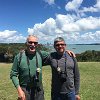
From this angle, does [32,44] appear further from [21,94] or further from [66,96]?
[66,96]

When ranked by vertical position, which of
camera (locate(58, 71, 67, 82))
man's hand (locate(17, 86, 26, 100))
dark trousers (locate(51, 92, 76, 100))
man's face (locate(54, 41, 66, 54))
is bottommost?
dark trousers (locate(51, 92, 76, 100))

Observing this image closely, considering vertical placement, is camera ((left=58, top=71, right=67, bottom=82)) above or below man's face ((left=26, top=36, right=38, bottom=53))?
below

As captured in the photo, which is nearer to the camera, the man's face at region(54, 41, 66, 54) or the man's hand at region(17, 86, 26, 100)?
the man's hand at region(17, 86, 26, 100)

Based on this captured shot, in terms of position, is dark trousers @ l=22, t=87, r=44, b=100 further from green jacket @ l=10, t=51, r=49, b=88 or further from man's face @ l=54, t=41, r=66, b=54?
man's face @ l=54, t=41, r=66, b=54

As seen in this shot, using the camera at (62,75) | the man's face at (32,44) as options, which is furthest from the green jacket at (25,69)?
the camera at (62,75)

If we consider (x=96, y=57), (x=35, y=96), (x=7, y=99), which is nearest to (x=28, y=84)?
(x=35, y=96)

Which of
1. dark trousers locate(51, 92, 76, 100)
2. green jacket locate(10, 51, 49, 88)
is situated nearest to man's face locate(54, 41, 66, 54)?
green jacket locate(10, 51, 49, 88)

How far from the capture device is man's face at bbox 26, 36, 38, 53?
7.18 metres

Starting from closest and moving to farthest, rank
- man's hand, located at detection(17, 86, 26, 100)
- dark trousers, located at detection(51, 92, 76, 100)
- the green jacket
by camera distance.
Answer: man's hand, located at detection(17, 86, 26, 100) < the green jacket < dark trousers, located at detection(51, 92, 76, 100)

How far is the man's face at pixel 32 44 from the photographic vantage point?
23.5 feet

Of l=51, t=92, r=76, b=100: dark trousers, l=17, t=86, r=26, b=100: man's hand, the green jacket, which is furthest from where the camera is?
l=51, t=92, r=76, b=100: dark trousers

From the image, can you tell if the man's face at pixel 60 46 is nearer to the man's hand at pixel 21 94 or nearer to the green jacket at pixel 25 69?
the green jacket at pixel 25 69

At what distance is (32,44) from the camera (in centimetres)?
717

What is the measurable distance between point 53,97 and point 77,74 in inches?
31.0
